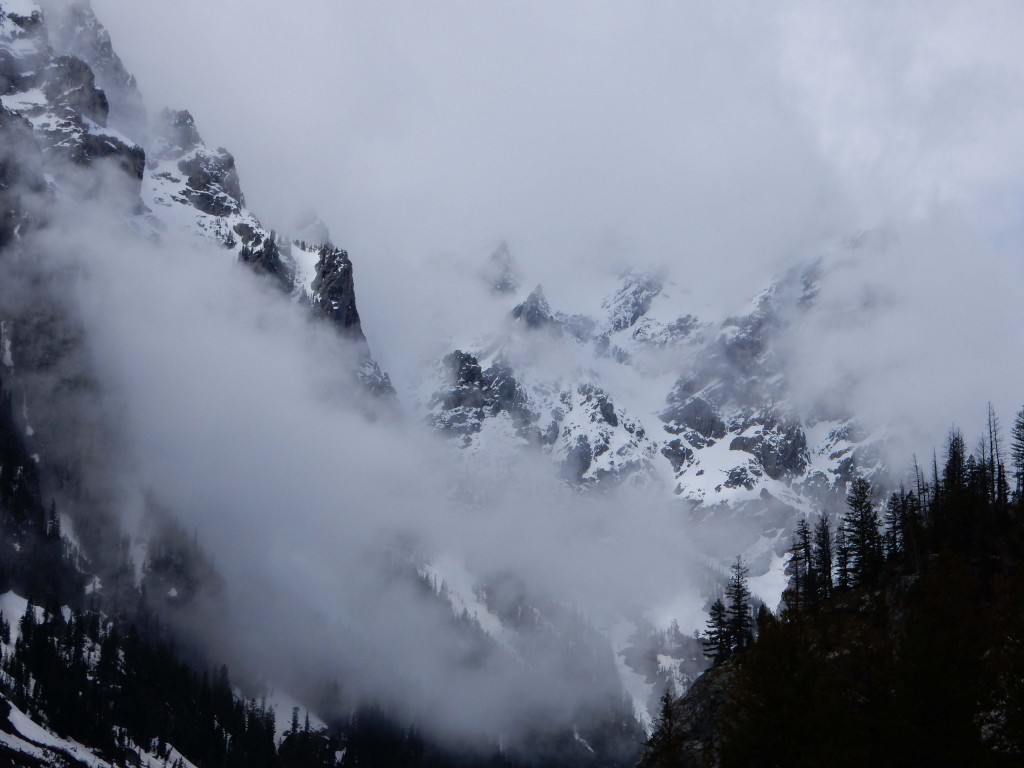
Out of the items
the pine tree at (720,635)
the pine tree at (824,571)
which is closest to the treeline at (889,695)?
the pine tree at (824,571)

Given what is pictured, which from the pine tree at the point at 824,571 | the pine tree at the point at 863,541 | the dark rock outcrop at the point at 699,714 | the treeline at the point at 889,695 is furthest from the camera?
the pine tree at the point at 824,571

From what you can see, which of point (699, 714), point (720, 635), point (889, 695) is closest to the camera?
point (889, 695)

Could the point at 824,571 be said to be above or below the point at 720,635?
above

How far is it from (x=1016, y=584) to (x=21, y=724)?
189 metres

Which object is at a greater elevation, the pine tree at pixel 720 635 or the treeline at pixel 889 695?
the pine tree at pixel 720 635

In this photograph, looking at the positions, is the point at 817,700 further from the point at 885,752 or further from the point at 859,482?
the point at 859,482

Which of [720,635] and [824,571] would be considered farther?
[824,571]

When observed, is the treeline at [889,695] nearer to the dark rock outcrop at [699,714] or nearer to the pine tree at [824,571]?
the dark rock outcrop at [699,714]

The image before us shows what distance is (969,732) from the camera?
125ft

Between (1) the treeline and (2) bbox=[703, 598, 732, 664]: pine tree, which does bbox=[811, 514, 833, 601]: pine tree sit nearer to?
(2) bbox=[703, 598, 732, 664]: pine tree

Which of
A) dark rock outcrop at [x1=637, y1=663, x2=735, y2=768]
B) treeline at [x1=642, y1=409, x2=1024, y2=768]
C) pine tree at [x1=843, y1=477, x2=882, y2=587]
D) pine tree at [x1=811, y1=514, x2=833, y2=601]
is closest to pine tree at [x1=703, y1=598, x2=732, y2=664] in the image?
pine tree at [x1=811, y1=514, x2=833, y2=601]

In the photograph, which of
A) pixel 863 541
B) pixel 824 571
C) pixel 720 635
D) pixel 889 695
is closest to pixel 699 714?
pixel 720 635

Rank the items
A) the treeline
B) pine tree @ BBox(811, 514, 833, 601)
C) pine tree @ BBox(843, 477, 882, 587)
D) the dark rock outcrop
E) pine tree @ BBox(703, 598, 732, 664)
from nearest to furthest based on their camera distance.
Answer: the treeline, the dark rock outcrop, pine tree @ BBox(843, 477, 882, 587), pine tree @ BBox(811, 514, 833, 601), pine tree @ BBox(703, 598, 732, 664)

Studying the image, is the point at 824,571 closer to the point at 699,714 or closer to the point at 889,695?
the point at 699,714
